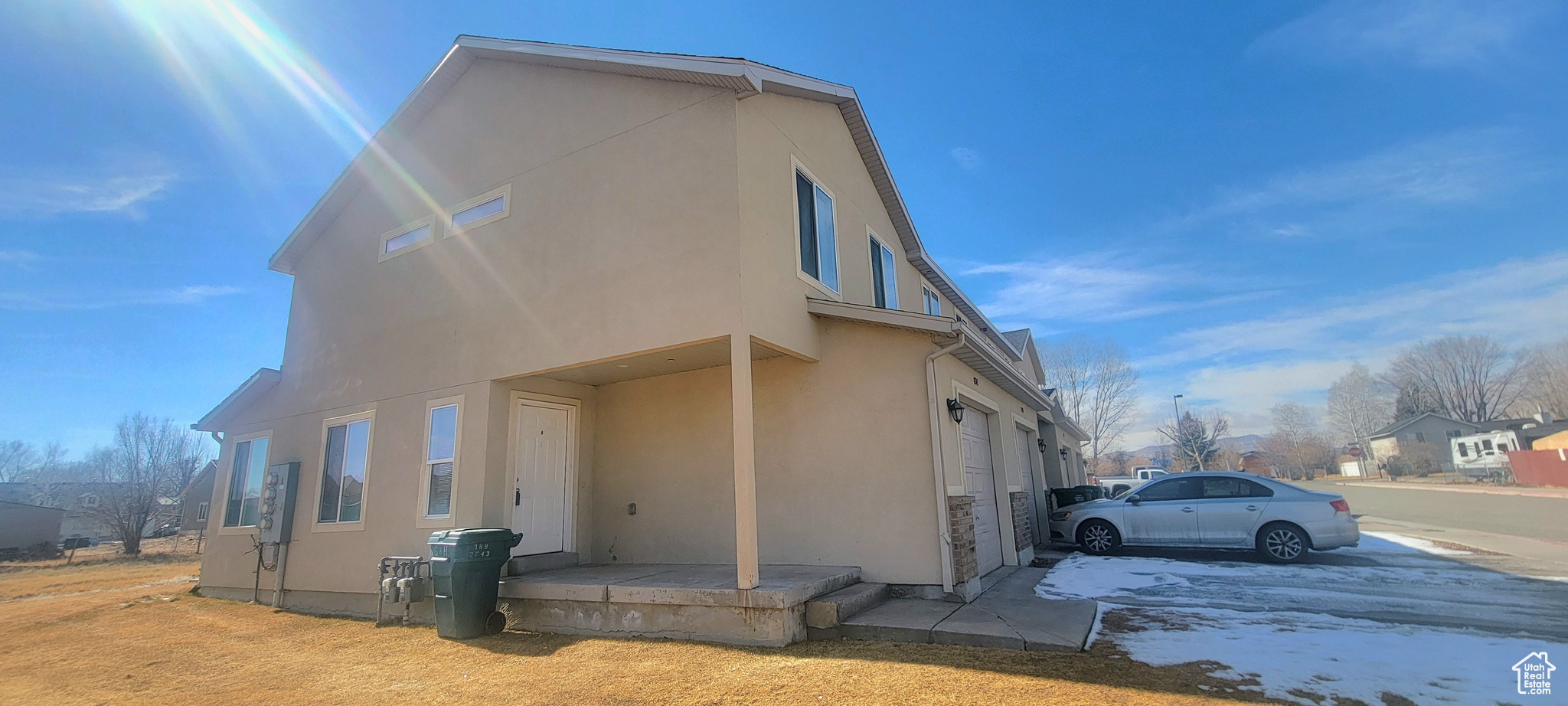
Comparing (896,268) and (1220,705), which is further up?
(896,268)

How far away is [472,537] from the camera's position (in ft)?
21.4

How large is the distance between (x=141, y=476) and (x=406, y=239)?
33973 millimetres

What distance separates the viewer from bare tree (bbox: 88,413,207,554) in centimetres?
2538

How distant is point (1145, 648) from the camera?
4.57 m

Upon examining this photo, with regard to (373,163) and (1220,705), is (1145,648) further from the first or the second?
(373,163)

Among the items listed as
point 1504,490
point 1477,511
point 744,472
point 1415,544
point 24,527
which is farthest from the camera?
point 24,527

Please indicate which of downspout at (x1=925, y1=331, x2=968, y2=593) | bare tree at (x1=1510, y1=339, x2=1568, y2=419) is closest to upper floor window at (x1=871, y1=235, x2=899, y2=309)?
downspout at (x1=925, y1=331, x2=968, y2=593)

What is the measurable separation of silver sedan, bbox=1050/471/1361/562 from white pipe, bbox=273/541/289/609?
12.9 meters

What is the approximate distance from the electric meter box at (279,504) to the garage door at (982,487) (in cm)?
1028

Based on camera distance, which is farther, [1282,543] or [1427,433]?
[1427,433]

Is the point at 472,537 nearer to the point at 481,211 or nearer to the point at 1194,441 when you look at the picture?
the point at 481,211

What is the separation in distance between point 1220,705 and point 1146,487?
7.61 metres

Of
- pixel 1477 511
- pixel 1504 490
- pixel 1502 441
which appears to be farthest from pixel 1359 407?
pixel 1477 511

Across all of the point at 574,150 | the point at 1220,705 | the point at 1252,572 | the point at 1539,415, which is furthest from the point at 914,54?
the point at 1539,415
